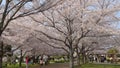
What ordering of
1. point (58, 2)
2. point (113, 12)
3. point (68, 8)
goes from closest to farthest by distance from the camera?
point (58, 2)
point (68, 8)
point (113, 12)

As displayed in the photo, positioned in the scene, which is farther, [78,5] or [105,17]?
[105,17]

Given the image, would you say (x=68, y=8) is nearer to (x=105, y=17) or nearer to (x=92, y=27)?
(x=92, y=27)

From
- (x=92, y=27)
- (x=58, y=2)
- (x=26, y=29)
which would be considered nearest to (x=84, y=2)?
(x=92, y=27)

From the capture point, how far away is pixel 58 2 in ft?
42.0

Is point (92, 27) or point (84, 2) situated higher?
point (84, 2)

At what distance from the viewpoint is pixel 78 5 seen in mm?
20531

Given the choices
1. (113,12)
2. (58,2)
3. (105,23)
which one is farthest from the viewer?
(105,23)

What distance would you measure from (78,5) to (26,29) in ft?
15.7

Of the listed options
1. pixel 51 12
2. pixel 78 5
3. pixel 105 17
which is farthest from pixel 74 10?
pixel 105 17

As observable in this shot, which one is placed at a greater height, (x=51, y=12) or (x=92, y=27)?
(x=51, y=12)

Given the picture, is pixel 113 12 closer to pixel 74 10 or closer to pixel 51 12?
pixel 74 10

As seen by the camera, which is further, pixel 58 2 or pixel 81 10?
pixel 81 10

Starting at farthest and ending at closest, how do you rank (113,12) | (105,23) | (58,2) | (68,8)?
(105,23), (113,12), (68,8), (58,2)

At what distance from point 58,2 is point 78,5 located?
7898 millimetres
